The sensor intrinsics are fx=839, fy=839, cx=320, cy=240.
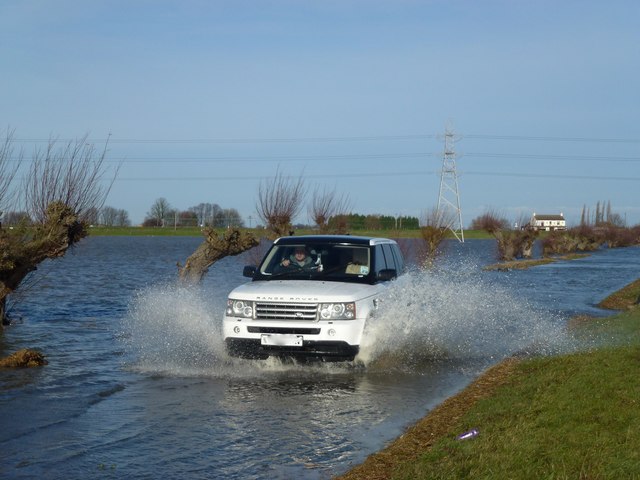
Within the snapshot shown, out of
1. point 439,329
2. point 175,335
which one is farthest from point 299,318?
point 175,335

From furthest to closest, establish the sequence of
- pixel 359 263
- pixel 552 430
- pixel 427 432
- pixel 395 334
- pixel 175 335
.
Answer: pixel 175 335 < pixel 359 263 < pixel 395 334 < pixel 427 432 < pixel 552 430

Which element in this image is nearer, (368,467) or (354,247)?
(368,467)

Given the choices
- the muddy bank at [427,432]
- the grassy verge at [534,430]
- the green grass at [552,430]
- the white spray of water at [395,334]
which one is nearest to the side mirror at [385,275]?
the white spray of water at [395,334]

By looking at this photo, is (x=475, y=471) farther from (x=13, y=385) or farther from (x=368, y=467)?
(x=13, y=385)

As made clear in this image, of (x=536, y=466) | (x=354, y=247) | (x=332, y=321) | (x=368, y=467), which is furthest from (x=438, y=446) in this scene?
(x=354, y=247)

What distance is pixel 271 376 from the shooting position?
11797 millimetres

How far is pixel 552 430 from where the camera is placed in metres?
7.52

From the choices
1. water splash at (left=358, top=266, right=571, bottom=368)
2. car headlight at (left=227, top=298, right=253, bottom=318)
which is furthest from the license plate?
water splash at (left=358, top=266, right=571, bottom=368)

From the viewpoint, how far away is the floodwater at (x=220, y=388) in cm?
762

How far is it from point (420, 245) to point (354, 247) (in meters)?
31.8

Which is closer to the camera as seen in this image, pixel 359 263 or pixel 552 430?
pixel 552 430

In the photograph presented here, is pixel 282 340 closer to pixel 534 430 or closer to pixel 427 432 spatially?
pixel 427 432

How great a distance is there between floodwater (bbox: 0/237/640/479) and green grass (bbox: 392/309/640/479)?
→ 918 millimetres

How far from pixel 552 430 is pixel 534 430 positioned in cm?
16
